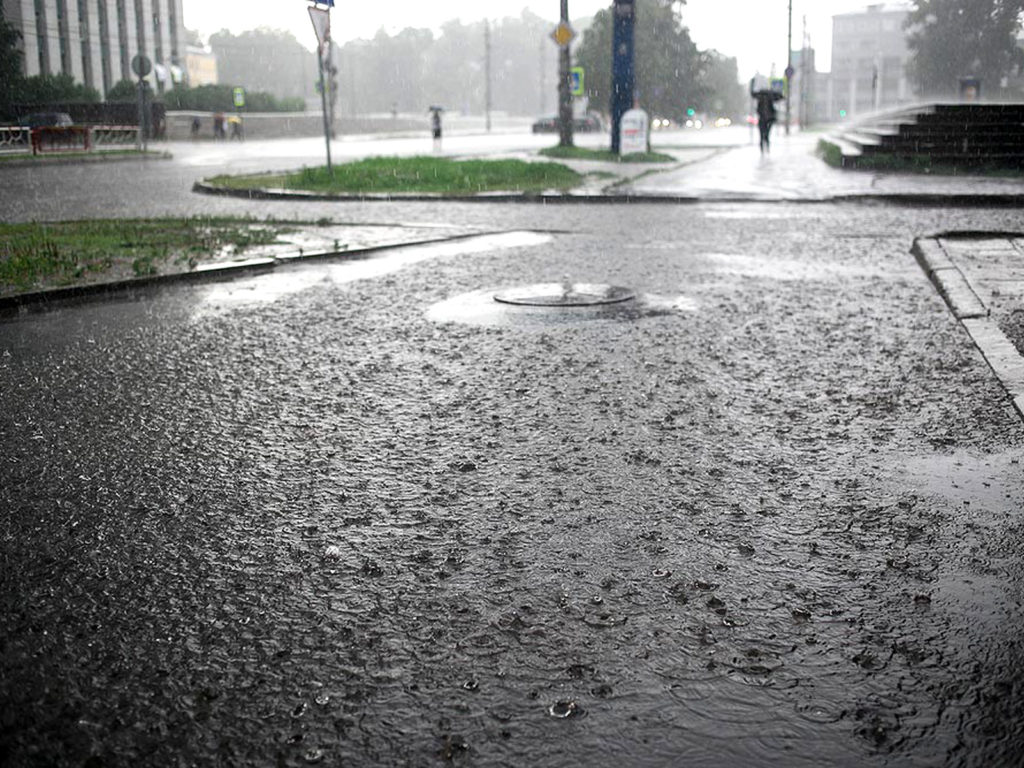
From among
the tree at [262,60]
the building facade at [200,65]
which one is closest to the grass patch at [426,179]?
the building facade at [200,65]

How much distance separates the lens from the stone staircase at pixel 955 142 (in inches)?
825

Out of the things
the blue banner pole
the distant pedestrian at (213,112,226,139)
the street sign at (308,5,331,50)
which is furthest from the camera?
the distant pedestrian at (213,112,226,139)

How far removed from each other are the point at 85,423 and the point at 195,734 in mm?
2648

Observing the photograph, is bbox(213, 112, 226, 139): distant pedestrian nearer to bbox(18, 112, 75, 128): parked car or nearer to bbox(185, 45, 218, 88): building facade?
bbox(18, 112, 75, 128): parked car

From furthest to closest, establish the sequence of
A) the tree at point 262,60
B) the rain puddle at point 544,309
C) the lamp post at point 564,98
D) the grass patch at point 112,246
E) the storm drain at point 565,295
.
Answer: the tree at point 262,60, the lamp post at point 564,98, the grass patch at point 112,246, the storm drain at point 565,295, the rain puddle at point 544,309

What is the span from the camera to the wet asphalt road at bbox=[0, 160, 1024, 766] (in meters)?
2.25

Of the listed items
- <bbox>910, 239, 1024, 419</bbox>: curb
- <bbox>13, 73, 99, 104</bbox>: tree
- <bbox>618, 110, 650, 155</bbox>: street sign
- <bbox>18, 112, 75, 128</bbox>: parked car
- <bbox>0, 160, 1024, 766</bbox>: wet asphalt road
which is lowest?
<bbox>0, 160, 1024, 766</bbox>: wet asphalt road

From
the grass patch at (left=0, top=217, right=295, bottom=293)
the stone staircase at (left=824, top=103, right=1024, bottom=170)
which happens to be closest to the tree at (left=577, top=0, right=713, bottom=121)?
the stone staircase at (left=824, top=103, right=1024, bottom=170)

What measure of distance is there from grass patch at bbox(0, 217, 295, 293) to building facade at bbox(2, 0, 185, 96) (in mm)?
49128

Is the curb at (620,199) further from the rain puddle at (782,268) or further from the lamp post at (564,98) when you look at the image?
the lamp post at (564,98)

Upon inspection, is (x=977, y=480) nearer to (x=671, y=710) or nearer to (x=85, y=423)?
(x=671, y=710)

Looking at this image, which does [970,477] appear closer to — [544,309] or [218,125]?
[544,309]

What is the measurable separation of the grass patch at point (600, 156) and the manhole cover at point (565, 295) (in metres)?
18.8

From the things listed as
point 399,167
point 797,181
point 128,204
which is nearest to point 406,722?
point 128,204
